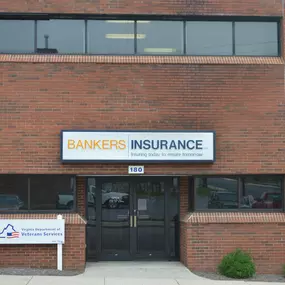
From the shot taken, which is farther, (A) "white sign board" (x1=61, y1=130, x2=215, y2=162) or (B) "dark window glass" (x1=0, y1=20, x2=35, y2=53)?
(B) "dark window glass" (x1=0, y1=20, x2=35, y2=53)

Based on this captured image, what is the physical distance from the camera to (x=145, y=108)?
37.3ft

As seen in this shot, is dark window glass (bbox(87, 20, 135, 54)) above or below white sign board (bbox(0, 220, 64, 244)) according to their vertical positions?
above

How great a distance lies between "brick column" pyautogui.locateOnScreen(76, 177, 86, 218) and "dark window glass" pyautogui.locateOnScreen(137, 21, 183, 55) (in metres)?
3.46

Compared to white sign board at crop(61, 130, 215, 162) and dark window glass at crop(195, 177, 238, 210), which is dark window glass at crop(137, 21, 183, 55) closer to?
white sign board at crop(61, 130, 215, 162)

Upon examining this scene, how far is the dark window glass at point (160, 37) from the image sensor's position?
1168 cm

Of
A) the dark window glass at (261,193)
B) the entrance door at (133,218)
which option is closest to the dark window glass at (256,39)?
the dark window glass at (261,193)

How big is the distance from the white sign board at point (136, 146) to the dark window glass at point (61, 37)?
208cm

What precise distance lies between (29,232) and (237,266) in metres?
4.73

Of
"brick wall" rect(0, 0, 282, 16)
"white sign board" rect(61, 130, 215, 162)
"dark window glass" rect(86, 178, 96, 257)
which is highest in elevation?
"brick wall" rect(0, 0, 282, 16)

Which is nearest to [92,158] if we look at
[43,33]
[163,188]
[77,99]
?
[77,99]

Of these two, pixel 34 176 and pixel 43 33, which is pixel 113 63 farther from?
pixel 34 176

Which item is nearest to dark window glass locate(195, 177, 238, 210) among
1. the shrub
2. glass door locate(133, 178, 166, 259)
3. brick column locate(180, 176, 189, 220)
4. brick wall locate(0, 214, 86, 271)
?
brick column locate(180, 176, 189, 220)

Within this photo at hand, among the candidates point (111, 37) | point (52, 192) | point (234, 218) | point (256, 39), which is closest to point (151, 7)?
point (111, 37)

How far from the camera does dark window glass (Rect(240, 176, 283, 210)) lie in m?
11.6
